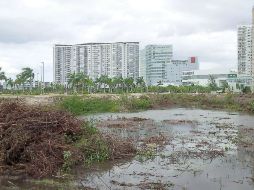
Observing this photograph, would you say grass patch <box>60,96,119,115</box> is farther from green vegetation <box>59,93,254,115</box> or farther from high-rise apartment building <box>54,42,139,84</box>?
high-rise apartment building <box>54,42,139,84</box>

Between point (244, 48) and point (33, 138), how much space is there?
12233 centimetres

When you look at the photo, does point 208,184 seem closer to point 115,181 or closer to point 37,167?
point 115,181

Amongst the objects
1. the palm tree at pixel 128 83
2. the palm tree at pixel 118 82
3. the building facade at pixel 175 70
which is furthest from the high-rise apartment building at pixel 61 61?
the palm tree at pixel 128 83

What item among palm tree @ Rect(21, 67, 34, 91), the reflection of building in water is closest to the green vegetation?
the reflection of building in water

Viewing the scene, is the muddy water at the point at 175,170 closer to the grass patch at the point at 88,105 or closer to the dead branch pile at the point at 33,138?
the dead branch pile at the point at 33,138

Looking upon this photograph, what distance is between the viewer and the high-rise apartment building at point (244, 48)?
396ft

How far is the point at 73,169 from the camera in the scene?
10734 millimetres

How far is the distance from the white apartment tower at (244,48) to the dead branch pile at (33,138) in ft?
369

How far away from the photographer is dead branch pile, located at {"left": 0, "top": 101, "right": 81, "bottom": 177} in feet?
33.8

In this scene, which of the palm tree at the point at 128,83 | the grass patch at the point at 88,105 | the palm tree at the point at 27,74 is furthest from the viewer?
the palm tree at the point at 128,83

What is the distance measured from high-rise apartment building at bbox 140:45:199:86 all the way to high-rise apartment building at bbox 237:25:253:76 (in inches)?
1330

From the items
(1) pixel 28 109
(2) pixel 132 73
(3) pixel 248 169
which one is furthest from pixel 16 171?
(2) pixel 132 73

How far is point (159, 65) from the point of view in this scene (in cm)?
15550

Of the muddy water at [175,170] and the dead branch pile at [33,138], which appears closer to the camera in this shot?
the muddy water at [175,170]
